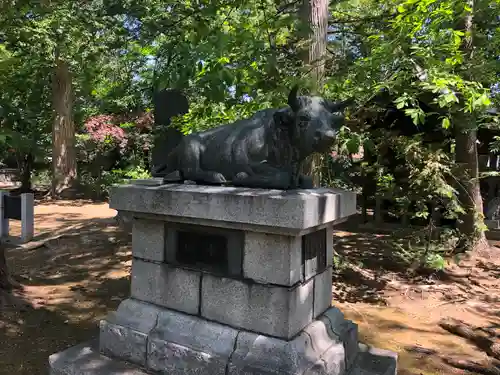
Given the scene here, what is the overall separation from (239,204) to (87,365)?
1908 millimetres

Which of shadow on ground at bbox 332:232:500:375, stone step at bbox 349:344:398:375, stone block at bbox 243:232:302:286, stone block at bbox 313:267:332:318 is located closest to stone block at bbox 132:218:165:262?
stone block at bbox 243:232:302:286

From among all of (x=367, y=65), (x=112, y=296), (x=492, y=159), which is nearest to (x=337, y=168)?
(x=492, y=159)

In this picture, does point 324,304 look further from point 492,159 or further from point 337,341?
point 492,159

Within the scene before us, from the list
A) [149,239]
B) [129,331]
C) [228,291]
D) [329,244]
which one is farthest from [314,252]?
[129,331]

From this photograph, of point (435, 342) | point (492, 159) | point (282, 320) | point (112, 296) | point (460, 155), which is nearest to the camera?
point (282, 320)

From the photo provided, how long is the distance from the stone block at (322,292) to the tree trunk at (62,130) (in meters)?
16.6

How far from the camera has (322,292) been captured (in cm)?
351

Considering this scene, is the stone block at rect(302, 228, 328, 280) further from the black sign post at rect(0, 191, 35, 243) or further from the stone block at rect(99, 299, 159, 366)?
the black sign post at rect(0, 191, 35, 243)

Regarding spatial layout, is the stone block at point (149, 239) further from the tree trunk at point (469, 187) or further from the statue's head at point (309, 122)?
the tree trunk at point (469, 187)

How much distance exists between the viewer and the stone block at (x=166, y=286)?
3373 mm

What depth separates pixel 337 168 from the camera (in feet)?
39.9

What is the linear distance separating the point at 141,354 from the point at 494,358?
3832 millimetres

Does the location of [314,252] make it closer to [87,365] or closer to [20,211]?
[87,365]

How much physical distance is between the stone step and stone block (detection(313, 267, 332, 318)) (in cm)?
54
